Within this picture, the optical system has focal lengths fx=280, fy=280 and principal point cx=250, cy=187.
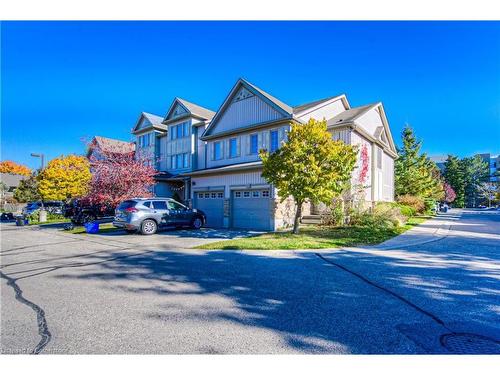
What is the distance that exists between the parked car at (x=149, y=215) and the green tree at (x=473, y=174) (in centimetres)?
7787

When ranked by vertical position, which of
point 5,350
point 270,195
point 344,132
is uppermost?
point 344,132

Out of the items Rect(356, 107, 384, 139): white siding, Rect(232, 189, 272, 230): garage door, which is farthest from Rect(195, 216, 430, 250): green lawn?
Rect(356, 107, 384, 139): white siding

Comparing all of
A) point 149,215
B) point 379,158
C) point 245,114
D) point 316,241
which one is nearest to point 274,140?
point 245,114

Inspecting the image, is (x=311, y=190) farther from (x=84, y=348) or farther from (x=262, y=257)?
(x=84, y=348)

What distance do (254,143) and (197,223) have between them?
21.5 feet

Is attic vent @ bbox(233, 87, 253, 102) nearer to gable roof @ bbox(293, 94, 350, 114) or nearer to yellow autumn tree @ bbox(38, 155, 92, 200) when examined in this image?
gable roof @ bbox(293, 94, 350, 114)

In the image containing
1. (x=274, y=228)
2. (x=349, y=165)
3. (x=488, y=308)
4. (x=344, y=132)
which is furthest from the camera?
(x=344, y=132)

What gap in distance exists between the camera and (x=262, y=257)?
861 cm

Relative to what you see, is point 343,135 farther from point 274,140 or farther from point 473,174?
point 473,174

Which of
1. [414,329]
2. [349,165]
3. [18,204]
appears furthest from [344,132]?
[18,204]

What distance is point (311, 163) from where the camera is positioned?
11953mm

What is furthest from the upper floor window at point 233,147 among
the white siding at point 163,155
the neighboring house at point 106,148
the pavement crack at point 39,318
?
the pavement crack at point 39,318

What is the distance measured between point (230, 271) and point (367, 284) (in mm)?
3130

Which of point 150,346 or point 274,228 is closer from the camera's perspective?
point 150,346
